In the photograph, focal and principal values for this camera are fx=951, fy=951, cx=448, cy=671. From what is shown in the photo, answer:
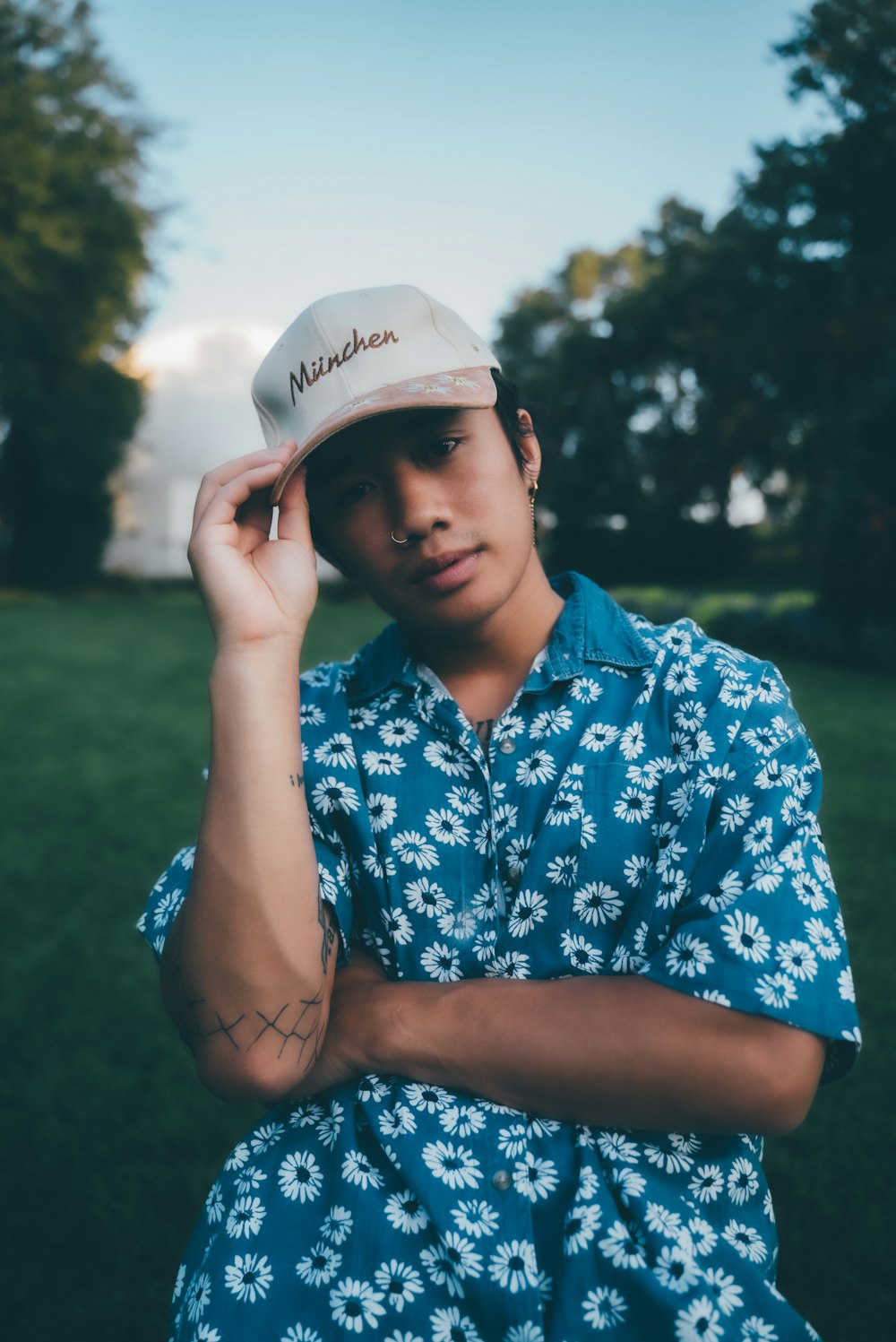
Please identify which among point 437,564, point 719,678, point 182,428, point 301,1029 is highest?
point 182,428

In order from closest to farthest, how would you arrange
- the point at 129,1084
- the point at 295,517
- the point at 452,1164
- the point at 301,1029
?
the point at 452,1164
the point at 301,1029
the point at 295,517
the point at 129,1084

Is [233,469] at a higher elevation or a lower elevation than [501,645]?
higher

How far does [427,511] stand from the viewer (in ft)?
5.16

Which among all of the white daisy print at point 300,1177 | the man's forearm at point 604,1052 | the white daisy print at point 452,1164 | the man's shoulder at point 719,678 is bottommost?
the white daisy print at point 300,1177

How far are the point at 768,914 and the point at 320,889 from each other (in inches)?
27.0

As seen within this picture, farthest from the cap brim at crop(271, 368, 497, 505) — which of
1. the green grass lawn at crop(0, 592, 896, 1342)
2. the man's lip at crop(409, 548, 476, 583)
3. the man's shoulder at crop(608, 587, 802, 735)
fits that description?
the green grass lawn at crop(0, 592, 896, 1342)

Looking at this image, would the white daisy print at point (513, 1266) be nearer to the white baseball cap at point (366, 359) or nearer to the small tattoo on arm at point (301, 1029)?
the small tattoo on arm at point (301, 1029)

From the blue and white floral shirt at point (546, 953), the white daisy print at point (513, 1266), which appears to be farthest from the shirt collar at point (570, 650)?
the white daisy print at point (513, 1266)

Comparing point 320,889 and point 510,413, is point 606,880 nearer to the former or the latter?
point 320,889

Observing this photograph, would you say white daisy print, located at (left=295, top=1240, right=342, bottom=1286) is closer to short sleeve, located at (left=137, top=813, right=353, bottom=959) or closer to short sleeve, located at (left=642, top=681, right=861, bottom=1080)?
A: short sleeve, located at (left=137, top=813, right=353, bottom=959)

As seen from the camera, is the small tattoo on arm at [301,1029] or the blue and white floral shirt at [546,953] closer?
the blue and white floral shirt at [546,953]

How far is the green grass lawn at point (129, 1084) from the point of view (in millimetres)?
2344

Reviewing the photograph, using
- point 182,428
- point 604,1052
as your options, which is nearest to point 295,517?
point 604,1052

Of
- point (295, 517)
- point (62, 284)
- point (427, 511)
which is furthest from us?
point (62, 284)
